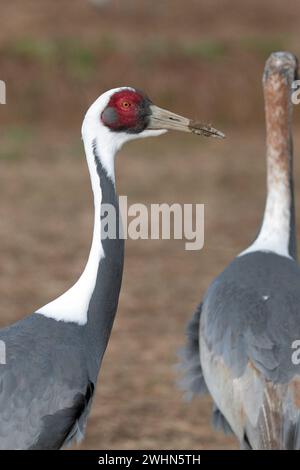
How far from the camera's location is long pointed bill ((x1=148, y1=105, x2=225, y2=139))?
4.80m

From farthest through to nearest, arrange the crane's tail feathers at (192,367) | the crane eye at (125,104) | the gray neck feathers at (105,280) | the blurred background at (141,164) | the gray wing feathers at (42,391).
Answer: the blurred background at (141,164)
the crane's tail feathers at (192,367)
the crane eye at (125,104)
the gray neck feathers at (105,280)
the gray wing feathers at (42,391)

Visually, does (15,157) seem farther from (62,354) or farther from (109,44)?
(62,354)

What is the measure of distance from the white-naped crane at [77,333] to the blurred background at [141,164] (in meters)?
2.22

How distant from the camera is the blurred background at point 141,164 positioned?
7879 mm

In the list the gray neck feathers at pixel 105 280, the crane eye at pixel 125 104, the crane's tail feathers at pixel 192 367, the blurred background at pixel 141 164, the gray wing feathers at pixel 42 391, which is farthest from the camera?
the blurred background at pixel 141 164

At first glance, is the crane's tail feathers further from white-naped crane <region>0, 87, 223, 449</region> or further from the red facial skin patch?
the red facial skin patch

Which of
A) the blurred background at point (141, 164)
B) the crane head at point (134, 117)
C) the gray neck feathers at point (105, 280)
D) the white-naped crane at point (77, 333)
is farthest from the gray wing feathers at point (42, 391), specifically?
the blurred background at point (141, 164)

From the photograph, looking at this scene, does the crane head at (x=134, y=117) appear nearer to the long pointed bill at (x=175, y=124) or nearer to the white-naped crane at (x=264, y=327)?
the long pointed bill at (x=175, y=124)

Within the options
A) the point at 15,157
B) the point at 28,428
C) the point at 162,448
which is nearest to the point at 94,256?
the point at 28,428

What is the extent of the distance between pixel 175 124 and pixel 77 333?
1.08m

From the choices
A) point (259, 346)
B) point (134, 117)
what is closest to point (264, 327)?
point (259, 346)

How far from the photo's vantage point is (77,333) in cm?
452

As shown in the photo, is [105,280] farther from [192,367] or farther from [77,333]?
[192,367]

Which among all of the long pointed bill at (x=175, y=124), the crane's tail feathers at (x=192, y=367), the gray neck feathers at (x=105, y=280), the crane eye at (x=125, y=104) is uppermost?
the crane eye at (x=125, y=104)
